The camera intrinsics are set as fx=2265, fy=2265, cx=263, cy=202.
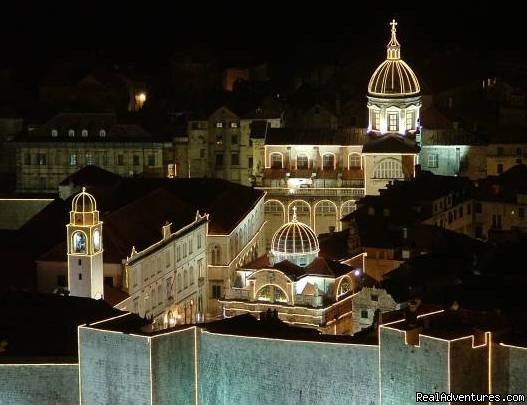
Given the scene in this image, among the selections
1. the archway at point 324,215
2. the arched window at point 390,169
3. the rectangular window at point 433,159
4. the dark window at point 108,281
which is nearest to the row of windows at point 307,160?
the arched window at point 390,169

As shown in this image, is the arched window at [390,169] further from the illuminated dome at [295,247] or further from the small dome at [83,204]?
the small dome at [83,204]

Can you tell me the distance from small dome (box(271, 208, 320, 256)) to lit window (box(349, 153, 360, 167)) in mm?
20884

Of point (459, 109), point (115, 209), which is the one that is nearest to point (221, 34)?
point (459, 109)

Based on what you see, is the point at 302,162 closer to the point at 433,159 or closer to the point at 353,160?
the point at 353,160

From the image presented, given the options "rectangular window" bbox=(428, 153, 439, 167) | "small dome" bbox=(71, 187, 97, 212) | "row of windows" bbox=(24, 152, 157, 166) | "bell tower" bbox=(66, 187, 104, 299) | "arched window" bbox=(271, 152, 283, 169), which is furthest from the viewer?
"row of windows" bbox=(24, 152, 157, 166)

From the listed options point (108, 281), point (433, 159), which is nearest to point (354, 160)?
point (433, 159)

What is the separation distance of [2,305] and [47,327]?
5242 millimetres

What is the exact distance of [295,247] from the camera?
92.4 metres

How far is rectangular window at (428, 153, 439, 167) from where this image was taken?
11581cm

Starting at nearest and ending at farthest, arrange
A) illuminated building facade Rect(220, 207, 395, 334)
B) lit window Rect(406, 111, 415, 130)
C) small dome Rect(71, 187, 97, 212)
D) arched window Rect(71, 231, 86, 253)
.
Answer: arched window Rect(71, 231, 86, 253) < small dome Rect(71, 187, 97, 212) < illuminated building facade Rect(220, 207, 395, 334) < lit window Rect(406, 111, 415, 130)

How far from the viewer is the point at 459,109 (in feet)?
417

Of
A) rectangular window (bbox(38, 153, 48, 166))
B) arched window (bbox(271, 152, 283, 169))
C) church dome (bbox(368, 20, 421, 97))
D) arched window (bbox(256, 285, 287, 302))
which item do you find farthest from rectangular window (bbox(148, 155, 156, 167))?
arched window (bbox(256, 285, 287, 302))

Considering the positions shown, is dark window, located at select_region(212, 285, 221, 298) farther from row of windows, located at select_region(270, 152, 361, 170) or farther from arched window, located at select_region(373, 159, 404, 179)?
row of windows, located at select_region(270, 152, 361, 170)

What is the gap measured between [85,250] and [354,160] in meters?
28.6
